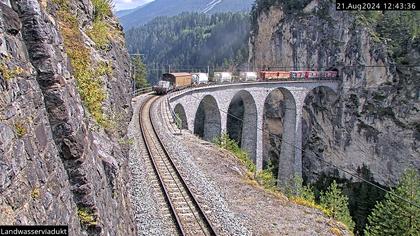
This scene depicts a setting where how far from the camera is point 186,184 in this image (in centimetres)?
1766

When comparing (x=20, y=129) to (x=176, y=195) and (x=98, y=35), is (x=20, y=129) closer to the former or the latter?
(x=98, y=35)

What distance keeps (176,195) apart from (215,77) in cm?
3758

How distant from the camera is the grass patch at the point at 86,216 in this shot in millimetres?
7457

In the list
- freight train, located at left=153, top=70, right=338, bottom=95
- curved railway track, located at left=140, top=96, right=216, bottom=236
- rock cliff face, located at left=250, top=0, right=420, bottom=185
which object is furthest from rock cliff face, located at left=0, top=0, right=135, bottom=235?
rock cliff face, located at left=250, top=0, right=420, bottom=185

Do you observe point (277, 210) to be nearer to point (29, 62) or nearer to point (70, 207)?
point (70, 207)

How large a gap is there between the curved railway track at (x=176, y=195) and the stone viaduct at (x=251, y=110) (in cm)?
1386

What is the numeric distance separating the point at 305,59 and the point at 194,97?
3890 cm

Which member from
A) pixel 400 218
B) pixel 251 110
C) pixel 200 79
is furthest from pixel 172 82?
pixel 400 218

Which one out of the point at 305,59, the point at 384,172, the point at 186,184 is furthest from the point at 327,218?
the point at 305,59

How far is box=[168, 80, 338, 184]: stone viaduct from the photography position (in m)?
41.3

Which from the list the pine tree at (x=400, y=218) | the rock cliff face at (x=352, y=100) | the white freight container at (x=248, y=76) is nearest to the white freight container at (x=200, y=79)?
the white freight container at (x=248, y=76)
